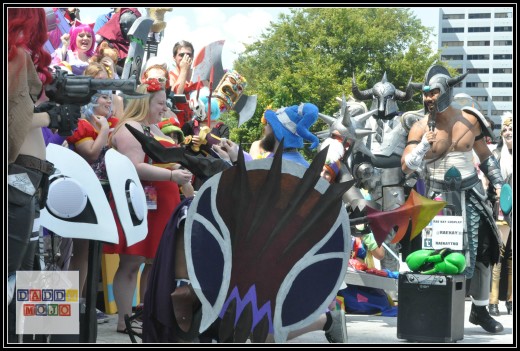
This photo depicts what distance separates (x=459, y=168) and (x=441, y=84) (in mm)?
680

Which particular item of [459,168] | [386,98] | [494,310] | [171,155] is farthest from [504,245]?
[171,155]

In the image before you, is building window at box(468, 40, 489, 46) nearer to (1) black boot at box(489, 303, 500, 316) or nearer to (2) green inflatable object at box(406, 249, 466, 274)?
(1) black boot at box(489, 303, 500, 316)

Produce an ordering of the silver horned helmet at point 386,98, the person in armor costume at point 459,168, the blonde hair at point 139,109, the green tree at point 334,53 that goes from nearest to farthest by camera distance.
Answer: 1. the blonde hair at point 139,109
2. the person in armor costume at point 459,168
3. the silver horned helmet at point 386,98
4. the green tree at point 334,53

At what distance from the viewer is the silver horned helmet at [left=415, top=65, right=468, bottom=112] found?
8047 millimetres

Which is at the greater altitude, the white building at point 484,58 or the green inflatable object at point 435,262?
the white building at point 484,58

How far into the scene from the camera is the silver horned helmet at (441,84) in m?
8.05

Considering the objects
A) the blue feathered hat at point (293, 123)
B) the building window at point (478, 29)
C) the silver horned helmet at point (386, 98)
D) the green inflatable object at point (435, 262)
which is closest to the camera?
the blue feathered hat at point (293, 123)

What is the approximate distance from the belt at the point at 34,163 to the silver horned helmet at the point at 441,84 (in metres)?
4.11

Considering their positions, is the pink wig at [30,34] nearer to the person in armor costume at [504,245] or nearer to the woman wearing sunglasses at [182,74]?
the woman wearing sunglasses at [182,74]

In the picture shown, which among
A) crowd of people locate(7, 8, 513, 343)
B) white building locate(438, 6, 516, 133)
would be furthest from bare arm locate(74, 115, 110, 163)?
white building locate(438, 6, 516, 133)

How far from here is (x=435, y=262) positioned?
7422mm
